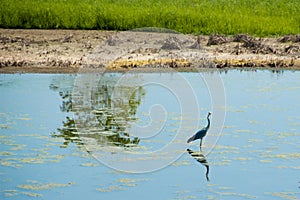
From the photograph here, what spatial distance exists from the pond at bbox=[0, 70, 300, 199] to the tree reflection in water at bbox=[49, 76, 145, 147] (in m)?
0.01

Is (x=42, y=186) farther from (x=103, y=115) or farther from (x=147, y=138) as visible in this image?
(x=103, y=115)

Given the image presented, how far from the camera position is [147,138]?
11.3 metres

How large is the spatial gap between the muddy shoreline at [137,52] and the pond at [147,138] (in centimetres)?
108

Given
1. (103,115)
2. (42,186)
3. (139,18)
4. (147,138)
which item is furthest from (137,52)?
(42,186)

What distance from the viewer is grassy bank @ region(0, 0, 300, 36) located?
21.9 metres

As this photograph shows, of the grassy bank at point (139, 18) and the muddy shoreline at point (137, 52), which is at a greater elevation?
the grassy bank at point (139, 18)

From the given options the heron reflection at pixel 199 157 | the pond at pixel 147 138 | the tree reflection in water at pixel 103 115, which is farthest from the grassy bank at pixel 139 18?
the heron reflection at pixel 199 157

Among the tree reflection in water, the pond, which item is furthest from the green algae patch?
the tree reflection in water

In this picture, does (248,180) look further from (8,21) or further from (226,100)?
(8,21)

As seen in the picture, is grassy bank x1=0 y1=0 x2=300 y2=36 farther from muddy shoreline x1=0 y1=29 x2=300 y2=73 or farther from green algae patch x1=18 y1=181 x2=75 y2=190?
Answer: green algae patch x1=18 y1=181 x2=75 y2=190

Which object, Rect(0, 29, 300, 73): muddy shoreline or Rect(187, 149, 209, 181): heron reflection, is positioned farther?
Rect(0, 29, 300, 73): muddy shoreline

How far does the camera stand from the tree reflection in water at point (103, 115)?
11188mm

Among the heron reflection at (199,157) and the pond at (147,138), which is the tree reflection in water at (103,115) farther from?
the heron reflection at (199,157)

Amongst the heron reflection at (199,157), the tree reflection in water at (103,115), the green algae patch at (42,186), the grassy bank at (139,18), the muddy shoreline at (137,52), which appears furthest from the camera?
the grassy bank at (139,18)
